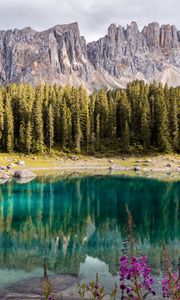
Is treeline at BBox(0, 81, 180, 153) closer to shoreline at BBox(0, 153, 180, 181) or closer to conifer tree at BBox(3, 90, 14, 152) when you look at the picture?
conifer tree at BBox(3, 90, 14, 152)

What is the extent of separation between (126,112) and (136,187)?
2258 inches

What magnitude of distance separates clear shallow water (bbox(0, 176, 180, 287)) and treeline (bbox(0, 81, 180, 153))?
38.4 metres

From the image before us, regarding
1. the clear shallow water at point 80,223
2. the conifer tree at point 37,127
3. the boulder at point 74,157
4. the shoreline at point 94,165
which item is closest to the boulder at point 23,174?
the shoreline at point 94,165

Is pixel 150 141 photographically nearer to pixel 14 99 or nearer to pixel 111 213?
pixel 14 99

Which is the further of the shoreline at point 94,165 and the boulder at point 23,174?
the shoreline at point 94,165

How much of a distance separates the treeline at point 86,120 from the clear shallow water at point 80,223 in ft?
126

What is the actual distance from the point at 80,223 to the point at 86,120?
272 ft

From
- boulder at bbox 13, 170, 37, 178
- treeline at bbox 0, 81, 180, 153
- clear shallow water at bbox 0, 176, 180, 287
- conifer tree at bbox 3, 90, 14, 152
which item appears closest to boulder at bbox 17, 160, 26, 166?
treeline at bbox 0, 81, 180, 153

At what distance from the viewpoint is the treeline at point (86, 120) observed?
120312 millimetres

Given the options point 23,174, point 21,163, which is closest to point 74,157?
point 21,163

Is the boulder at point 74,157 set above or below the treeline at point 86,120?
below

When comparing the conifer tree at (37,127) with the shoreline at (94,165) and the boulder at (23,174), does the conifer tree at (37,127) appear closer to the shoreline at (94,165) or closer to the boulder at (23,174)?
the shoreline at (94,165)

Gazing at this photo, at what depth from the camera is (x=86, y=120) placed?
129125 mm

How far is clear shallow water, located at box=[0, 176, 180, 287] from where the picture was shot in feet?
104
